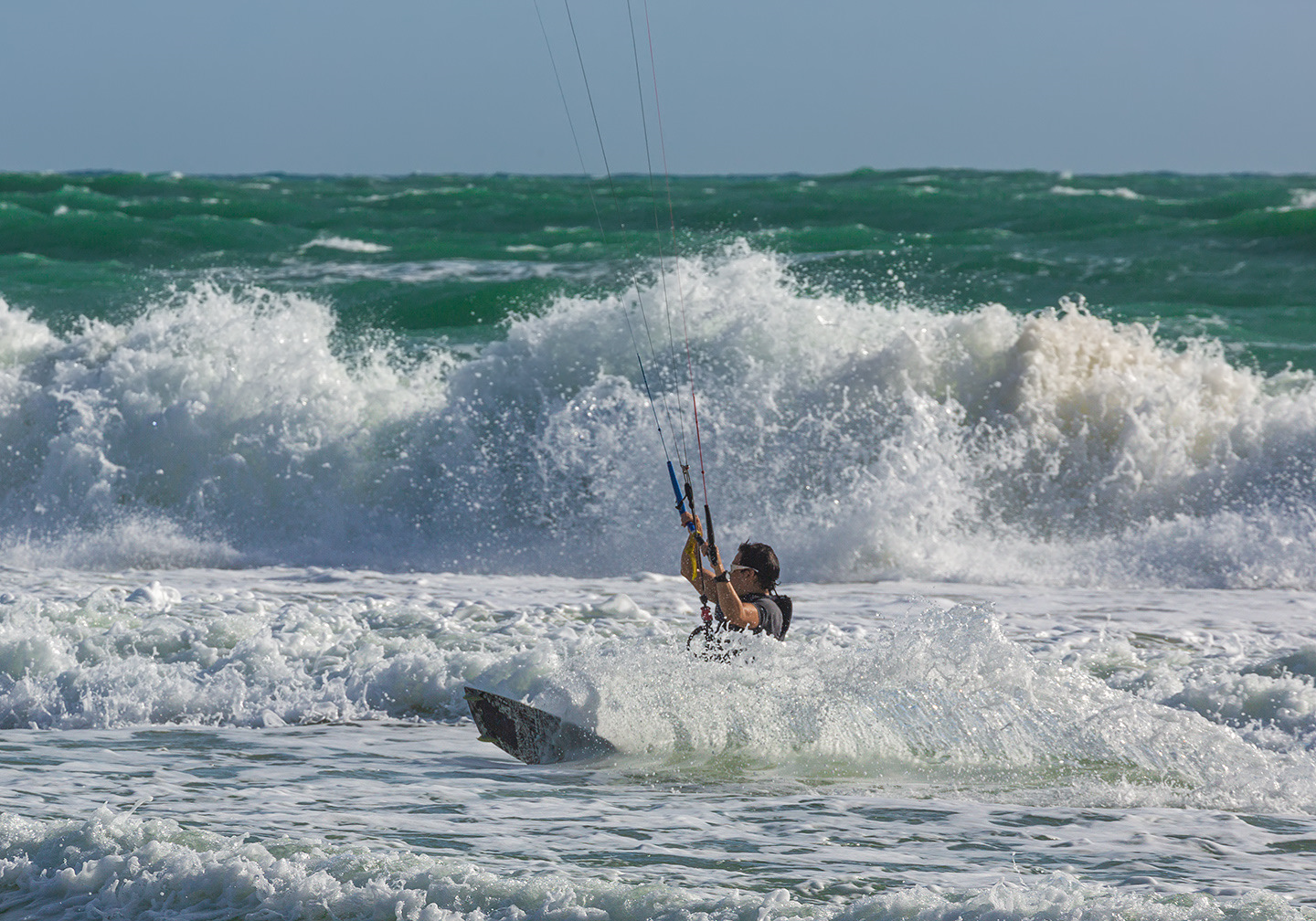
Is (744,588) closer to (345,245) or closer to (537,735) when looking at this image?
(537,735)

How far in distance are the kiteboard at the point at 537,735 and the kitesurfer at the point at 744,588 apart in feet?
2.64

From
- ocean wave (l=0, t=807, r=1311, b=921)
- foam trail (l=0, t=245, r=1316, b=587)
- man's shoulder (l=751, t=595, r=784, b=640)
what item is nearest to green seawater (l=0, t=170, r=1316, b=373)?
foam trail (l=0, t=245, r=1316, b=587)

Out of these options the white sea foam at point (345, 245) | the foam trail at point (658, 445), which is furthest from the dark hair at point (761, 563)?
the white sea foam at point (345, 245)

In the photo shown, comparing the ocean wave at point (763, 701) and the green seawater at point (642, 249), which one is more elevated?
the green seawater at point (642, 249)

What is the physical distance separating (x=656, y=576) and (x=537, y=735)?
4.37 m

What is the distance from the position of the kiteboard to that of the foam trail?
4767mm

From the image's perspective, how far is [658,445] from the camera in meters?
12.4

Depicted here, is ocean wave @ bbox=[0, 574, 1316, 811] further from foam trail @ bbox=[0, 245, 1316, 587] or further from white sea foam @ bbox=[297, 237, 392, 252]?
white sea foam @ bbox=[297, 237, 392, 252]

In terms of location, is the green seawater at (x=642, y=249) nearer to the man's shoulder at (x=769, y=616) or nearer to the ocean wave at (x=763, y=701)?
the ocean wave at (x=763, y=701)

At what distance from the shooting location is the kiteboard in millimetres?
6211

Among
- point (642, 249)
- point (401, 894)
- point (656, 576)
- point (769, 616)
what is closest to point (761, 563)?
point (769, 616)

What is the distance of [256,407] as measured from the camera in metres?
13.2

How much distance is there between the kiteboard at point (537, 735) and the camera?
621 centimetres

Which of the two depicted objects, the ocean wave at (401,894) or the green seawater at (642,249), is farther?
the green seawater at (642,249)
